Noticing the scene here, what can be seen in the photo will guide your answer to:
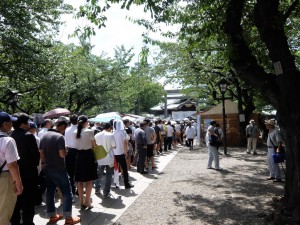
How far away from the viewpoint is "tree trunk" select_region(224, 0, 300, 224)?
5.53 metres

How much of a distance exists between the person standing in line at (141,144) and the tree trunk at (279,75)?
4670 millimetres

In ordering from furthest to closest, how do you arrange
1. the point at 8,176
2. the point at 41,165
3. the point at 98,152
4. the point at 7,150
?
the point at 98,152 → the point at 41,165 → the point at 8,176 → the point at 7,150

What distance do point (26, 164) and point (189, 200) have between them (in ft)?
12.7

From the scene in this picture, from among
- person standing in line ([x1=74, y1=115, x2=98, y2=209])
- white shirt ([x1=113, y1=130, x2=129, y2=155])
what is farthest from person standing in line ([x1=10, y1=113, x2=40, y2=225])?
white shirt ([x1=113, y1=130, x2=129, y2=155])

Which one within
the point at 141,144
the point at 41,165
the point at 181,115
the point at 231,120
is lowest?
the point at 41,165

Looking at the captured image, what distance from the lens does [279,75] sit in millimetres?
5801

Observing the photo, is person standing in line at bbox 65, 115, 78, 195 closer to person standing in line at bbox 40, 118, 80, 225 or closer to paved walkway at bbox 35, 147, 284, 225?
paved walkway at bbox 35, 147, 284, 225

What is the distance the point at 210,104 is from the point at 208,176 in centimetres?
2638

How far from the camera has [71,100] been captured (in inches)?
914

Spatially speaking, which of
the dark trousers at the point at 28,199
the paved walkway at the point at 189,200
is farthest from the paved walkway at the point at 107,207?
the dark trousers at the point at 28,199

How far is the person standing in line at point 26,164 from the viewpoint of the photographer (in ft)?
16.3

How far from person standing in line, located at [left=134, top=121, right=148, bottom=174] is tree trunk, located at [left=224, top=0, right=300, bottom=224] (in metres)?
4.67

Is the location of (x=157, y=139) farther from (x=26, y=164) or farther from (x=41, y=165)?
(x=26, y=164)

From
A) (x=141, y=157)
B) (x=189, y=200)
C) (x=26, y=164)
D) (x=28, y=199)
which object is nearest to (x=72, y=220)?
(x=28, y=199)
